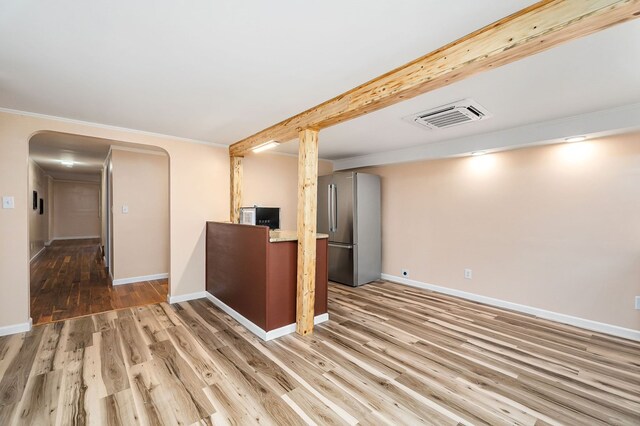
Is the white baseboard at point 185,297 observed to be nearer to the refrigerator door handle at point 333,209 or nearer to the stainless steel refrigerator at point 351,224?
the stainless steel refrigerator at point 351,224

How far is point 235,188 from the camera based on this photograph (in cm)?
445

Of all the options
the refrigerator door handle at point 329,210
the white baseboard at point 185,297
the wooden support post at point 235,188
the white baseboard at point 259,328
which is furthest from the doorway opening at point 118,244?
the refrigerator door handle at point 329,210

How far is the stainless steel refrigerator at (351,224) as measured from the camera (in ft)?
15.9

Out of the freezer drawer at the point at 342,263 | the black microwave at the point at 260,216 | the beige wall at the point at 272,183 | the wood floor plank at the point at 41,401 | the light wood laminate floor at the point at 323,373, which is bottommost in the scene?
the light wood laminate floor at the point at 323,373

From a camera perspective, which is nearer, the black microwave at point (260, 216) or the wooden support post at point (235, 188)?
the black microwave at point (260, 216)

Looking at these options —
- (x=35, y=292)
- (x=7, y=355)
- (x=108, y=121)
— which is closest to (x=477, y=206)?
(x=108, y=121)

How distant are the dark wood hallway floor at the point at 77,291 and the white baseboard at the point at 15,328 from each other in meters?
0.19

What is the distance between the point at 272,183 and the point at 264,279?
2.61m

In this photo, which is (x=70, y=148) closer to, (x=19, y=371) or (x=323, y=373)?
(x=19, y=371)

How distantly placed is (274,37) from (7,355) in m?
3.54

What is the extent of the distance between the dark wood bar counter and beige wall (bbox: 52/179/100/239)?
34.2ft

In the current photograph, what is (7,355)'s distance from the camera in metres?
2.52

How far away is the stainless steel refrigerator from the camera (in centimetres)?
485

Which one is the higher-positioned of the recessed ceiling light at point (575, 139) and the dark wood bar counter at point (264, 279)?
the recessed ceiling light at point (575, 139)
